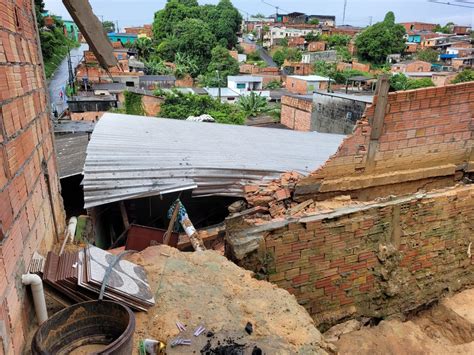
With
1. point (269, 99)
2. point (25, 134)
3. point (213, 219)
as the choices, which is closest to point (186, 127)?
point (213, 219)

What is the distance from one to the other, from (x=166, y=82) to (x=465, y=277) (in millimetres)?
30943

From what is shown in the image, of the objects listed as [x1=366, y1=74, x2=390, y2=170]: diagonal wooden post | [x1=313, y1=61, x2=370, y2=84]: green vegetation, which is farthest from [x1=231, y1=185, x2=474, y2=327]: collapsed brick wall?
[x1=313, y1=61, x2=370, y2=84]: green vegetation

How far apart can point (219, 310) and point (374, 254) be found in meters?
3.25

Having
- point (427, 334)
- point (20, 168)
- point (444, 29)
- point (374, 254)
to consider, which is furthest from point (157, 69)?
point (444, 29)

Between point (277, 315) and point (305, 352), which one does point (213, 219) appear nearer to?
point (277, 315)

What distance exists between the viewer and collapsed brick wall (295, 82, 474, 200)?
18.2 ft

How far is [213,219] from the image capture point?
6.75 meters

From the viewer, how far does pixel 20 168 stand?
8.98 ft

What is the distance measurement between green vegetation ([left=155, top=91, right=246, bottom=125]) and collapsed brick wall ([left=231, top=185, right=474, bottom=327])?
16.9m

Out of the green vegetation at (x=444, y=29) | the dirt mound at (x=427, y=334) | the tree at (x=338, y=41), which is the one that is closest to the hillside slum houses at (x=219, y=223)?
the dirt mound at (x=427, y=334)

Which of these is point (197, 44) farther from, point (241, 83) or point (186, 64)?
point (241, 83)

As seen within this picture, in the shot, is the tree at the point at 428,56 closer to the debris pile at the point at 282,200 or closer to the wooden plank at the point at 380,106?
the wooden plank at the point at 380,106

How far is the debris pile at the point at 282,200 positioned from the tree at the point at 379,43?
5018 centimetres

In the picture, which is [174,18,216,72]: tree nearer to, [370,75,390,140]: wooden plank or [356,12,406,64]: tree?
[356,12,406,64]: tree
